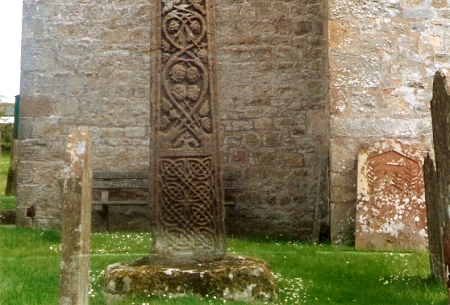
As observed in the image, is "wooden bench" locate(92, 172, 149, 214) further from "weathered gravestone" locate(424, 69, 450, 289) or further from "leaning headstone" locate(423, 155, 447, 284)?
"weathered gravestone" locate(424, 69, 450, 289)

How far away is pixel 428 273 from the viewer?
18.6 feet

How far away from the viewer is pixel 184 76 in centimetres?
492

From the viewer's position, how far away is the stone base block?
4520mm

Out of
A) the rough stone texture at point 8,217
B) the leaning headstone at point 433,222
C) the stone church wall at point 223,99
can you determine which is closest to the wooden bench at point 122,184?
the stone church wall at point 223,99

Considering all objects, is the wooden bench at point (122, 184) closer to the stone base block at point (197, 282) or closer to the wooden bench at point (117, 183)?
the wooden bench at point (117, 183)

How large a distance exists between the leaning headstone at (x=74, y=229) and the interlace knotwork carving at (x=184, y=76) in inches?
51.4

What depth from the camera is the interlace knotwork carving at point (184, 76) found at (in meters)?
4.91

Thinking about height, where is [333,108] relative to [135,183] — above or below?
above

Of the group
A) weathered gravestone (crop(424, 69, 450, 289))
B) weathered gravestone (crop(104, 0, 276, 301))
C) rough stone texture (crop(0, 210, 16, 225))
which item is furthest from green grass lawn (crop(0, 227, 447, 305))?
rough stone texture (crop(0, 210, 16, 225))

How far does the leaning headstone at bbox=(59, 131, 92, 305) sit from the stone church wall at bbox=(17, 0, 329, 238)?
5686 millimetres

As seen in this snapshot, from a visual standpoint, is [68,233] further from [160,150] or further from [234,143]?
[234,143]

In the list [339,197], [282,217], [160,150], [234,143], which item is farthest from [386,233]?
[160,150]

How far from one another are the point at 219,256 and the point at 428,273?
5.93 feet

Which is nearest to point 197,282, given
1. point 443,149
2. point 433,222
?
point 443,149
